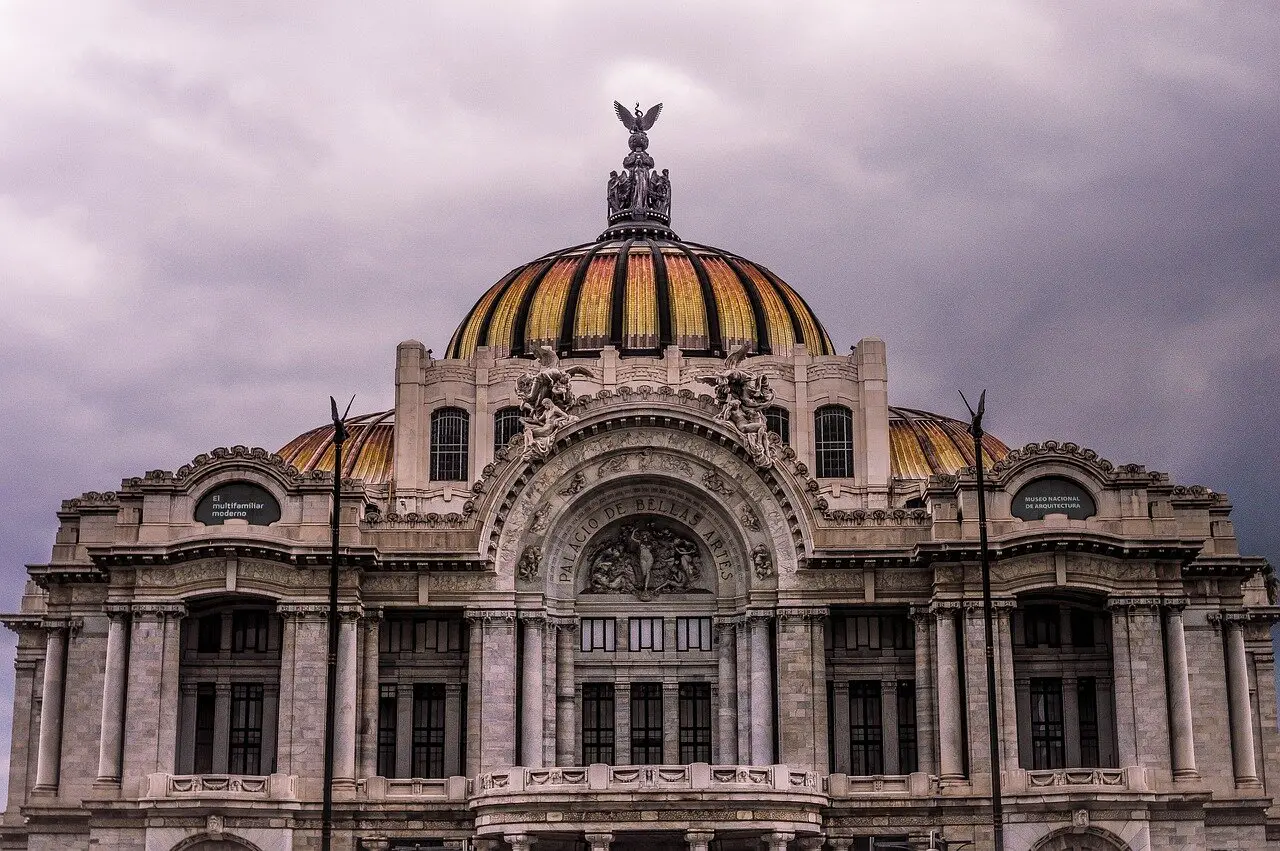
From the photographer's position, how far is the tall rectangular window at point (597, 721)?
78.4 m

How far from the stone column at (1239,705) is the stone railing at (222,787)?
34.3m

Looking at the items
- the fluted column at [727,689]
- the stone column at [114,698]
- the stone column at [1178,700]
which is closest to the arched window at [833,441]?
the fluted column at [727,689]

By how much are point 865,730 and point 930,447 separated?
61.9 ft

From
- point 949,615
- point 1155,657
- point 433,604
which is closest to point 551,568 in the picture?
point 433,604

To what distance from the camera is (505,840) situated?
232 feet

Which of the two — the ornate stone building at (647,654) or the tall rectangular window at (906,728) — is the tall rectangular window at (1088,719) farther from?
the tall rectangular window at (906,728)

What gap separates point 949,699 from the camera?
74.5 metres

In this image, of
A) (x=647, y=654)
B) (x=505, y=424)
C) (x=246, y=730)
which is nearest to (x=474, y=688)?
(x=647, y=654)

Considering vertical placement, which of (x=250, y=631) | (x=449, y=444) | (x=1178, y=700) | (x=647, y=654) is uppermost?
(x=449, y=444)

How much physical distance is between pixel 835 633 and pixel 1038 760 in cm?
856

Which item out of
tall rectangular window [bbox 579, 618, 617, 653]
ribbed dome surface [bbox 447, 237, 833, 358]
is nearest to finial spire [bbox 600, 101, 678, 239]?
ribbed dome surface [bbox 447, 237, 833, 358]

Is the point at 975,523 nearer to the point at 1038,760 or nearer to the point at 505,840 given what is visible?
the point at 1038,760

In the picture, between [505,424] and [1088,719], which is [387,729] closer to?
[505,424]

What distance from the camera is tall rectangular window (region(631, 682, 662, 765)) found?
257 feet
